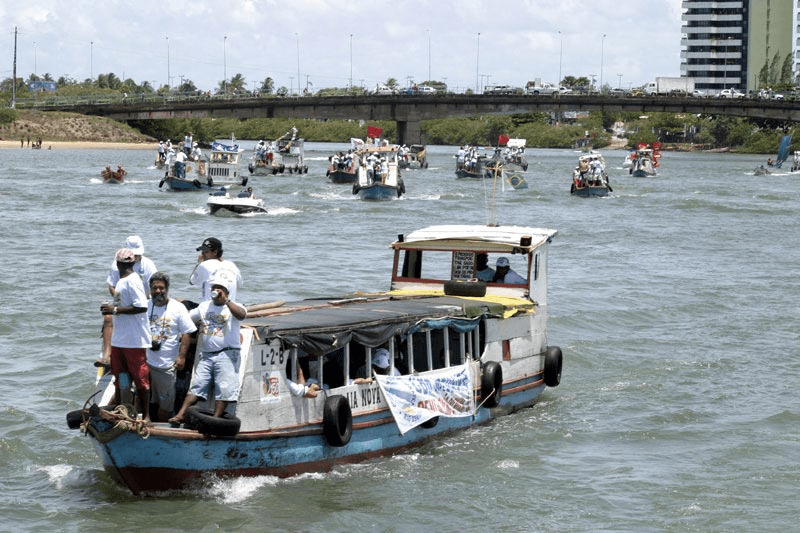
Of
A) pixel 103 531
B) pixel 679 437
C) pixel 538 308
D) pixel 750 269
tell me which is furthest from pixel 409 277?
pixel 750 269

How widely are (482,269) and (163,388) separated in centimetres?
704

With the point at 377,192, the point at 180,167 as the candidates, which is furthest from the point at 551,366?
the point at 180,167

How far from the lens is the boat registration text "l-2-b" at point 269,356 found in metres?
15.1

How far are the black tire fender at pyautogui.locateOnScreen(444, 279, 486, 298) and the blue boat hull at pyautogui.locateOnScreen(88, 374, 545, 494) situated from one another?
3.31m

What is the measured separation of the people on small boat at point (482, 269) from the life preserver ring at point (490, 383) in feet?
6.97

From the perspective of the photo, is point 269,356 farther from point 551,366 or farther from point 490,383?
point 551,366

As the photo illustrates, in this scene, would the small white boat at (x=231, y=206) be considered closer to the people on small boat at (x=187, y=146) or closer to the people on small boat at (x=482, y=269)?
the people on small boat at (x=187, y=146)

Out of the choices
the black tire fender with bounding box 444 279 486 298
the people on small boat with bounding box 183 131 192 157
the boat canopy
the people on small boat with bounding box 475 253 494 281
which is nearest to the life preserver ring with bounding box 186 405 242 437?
the boat canopy

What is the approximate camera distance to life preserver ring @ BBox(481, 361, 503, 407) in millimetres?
18859

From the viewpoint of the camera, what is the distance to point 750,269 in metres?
40.9

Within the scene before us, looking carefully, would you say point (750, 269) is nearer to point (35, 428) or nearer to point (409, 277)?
point (409, 277)

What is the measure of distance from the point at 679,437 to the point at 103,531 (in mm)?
8652

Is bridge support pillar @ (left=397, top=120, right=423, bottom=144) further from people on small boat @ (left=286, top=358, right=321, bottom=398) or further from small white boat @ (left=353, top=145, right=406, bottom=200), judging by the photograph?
people on small boat @ (left=286, top=358, right=321, bottom=398)

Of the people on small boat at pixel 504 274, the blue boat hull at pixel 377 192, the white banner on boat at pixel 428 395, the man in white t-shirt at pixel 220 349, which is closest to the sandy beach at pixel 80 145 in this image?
the blue boat hull at pixel 377 192
